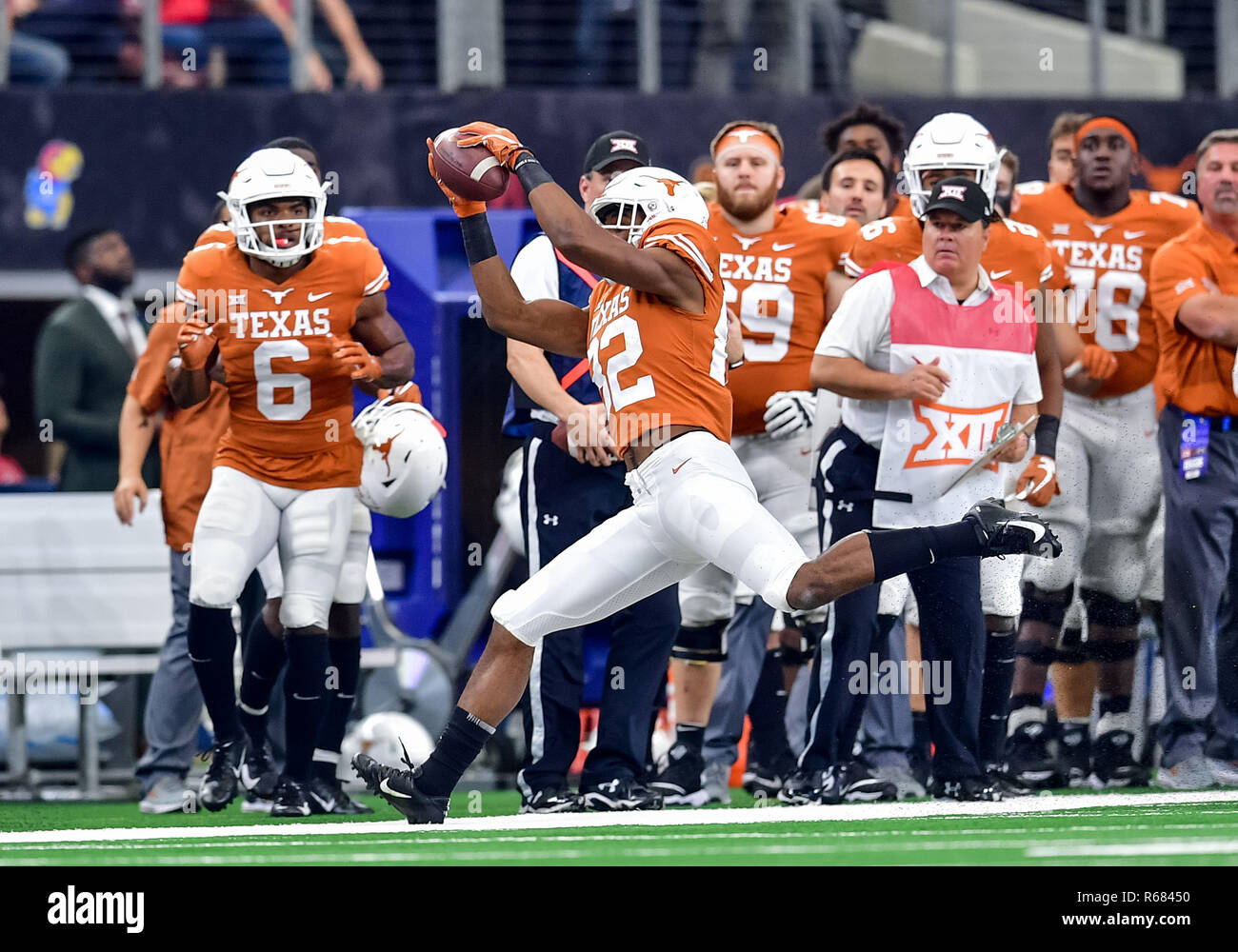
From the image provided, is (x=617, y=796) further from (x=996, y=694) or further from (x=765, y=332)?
(x=765, y=332)

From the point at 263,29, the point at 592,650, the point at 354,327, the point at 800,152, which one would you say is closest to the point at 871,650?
the point at 354,327

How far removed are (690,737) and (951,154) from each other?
2095mm

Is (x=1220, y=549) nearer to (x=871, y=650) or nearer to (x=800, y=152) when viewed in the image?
(x=871, y=650)

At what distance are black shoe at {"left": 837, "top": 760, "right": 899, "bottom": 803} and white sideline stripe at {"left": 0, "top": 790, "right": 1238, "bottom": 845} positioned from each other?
0.19 m

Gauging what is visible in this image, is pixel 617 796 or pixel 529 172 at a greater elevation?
pixel 529 172

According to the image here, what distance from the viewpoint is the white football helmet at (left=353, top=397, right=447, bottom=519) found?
7.29 m

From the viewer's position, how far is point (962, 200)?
6504 mm

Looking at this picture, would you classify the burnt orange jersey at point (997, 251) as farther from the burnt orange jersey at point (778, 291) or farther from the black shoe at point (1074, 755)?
the black shoe at point (1074, 755)

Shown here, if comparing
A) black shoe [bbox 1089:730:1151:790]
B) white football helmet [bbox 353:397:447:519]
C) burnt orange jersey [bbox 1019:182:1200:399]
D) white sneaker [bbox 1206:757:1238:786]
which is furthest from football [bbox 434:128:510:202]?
white sneaker [bbox 1206:757:1238:786]

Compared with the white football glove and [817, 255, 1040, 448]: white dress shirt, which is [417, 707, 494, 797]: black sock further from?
the white football glove

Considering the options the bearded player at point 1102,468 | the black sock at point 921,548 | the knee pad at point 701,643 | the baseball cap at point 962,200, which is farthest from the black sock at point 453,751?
the bearded player at point 1102,468

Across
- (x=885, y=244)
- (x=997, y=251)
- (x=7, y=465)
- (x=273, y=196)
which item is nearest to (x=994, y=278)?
(x=997, y=251)

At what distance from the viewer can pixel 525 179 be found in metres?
5.72

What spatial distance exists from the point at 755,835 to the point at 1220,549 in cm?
294
